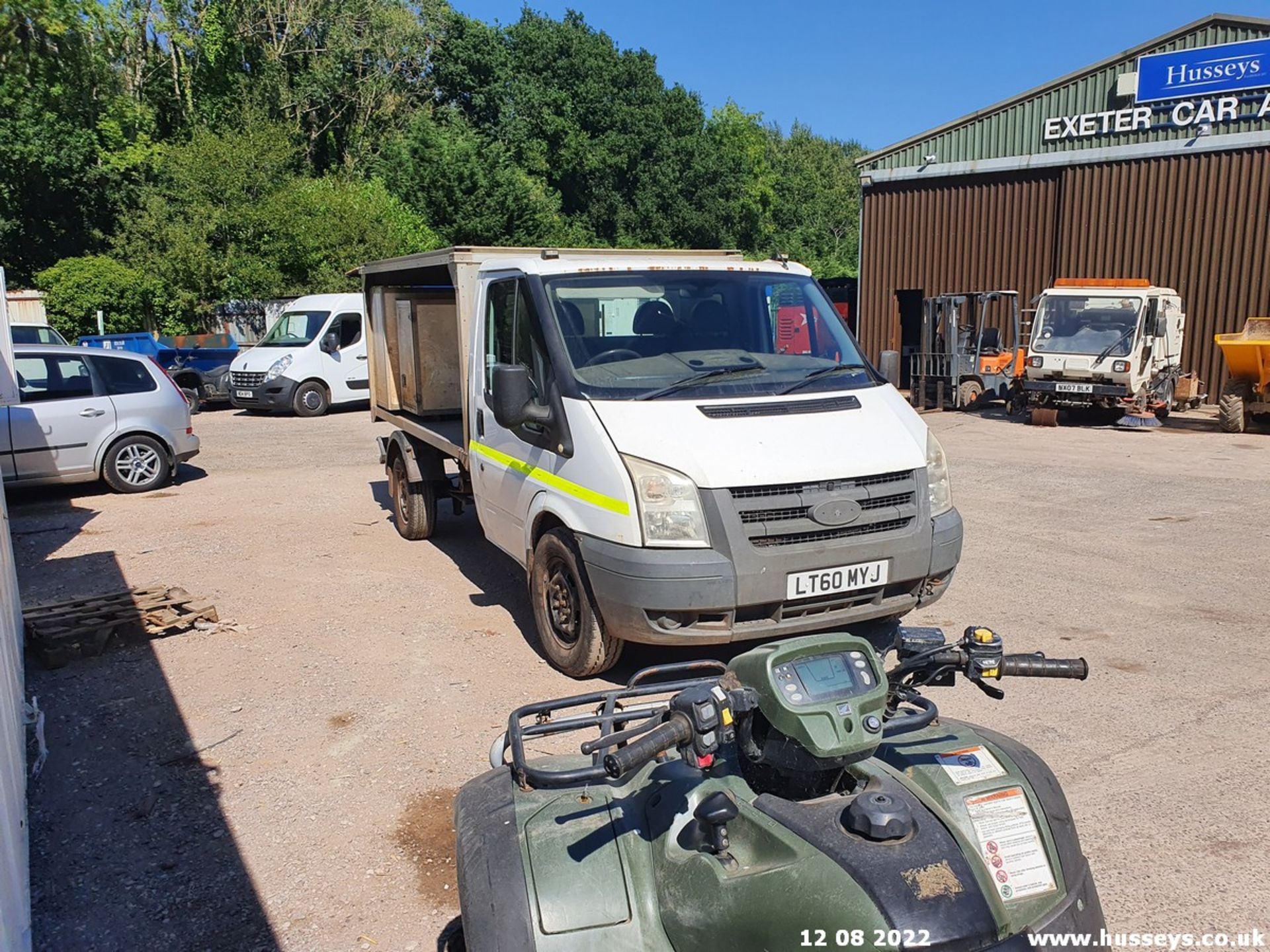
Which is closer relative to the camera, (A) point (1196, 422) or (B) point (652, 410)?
(B) point (652, 410)

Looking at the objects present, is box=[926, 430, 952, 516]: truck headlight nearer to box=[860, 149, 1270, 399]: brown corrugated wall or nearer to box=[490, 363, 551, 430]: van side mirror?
box=[490, 363, 551, 430]: van side mirror

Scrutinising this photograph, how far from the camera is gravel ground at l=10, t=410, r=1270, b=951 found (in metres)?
3.50

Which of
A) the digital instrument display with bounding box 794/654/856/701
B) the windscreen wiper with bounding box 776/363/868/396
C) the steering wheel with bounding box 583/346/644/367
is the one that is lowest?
the digital instrument display with bounding box 794/654/856/701

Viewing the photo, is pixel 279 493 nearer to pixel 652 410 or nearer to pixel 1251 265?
pixel 652 410

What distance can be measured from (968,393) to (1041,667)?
17914 mm

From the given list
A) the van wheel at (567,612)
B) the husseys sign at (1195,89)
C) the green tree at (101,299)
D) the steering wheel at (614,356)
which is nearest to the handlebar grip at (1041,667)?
the van wheel at (567,612)

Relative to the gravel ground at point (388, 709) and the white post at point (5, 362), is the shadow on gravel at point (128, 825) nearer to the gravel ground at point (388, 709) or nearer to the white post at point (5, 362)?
the gravel ground at point (388, 709)

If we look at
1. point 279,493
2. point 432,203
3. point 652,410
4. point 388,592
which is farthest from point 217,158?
point 652,410

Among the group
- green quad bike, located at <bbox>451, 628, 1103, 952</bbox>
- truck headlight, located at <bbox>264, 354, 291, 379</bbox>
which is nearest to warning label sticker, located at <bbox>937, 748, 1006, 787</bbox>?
green quad bike, located at <bbox>451, 628, 1103, 952</bbox>

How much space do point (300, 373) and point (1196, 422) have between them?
53.2 feet

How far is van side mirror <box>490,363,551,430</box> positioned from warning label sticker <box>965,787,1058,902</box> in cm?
346

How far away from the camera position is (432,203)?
3312cm

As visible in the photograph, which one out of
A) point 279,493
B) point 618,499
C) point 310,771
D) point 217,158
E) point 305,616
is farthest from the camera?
point 217,158

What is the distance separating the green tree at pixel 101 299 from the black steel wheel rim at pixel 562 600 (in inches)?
1005
